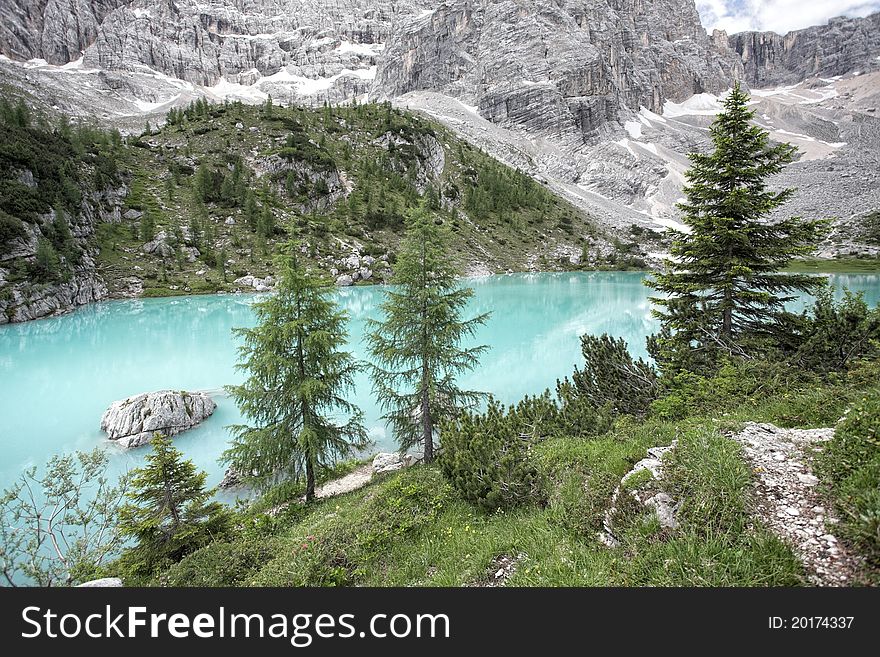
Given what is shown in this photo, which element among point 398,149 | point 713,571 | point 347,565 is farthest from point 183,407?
point 398,149

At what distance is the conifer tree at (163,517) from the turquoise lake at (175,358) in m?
6.44

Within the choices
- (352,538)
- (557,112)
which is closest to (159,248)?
(352,538)

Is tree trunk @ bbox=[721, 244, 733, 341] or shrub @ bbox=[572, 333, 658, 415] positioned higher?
tree trunk @ bbox=[721, 244, 733, 341]

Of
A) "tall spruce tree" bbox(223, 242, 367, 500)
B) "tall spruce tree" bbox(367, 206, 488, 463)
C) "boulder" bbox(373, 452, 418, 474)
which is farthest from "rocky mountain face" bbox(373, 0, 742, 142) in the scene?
"tall spruce tree" bbox(223, 242, 367, 500)

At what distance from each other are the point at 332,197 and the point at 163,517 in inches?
3682

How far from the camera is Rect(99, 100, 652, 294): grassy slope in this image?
67.4 m

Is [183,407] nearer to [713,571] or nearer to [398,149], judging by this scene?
[713,571]

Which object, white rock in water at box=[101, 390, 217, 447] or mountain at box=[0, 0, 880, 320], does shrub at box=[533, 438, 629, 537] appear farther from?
mountain at box=[0, 0, 880, 320]

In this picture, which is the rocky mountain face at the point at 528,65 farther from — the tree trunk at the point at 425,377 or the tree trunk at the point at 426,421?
the tree trunk at the point at 426,421

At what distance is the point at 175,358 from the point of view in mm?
27078

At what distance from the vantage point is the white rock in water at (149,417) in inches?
621

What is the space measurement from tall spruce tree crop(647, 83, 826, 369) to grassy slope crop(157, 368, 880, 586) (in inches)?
145

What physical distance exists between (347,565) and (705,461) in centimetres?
537

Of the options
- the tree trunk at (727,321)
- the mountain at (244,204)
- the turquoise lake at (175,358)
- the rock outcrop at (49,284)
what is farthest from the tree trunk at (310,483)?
the rock outcrop at (49,284)
